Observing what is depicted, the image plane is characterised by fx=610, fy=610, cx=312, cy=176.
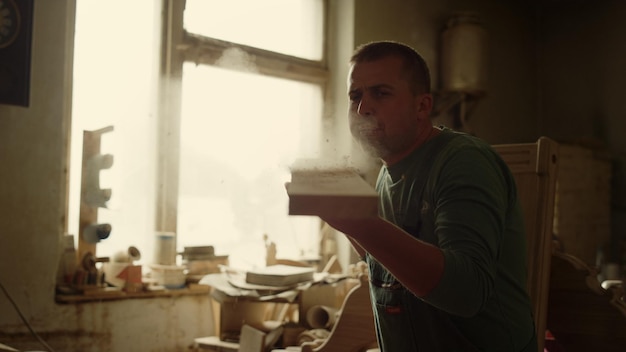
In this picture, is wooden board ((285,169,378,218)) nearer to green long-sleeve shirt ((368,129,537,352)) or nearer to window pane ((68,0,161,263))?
green long-sleeve shirt ((368,129,537,352))

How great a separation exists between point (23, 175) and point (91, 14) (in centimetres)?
93

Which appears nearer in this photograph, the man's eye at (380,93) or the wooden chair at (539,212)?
the man's eye at (380,93)

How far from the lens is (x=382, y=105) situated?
1.29 meters

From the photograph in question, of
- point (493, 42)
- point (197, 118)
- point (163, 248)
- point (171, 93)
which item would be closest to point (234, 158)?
point (197, 118)

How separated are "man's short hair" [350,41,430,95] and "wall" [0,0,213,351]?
183 cm

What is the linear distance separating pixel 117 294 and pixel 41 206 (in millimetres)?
533

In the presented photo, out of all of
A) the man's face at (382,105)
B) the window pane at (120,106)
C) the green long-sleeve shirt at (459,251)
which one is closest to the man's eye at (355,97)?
the man's face at (382,105)

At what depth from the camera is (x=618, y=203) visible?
5.09 m

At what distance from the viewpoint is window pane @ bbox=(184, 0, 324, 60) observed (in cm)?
342

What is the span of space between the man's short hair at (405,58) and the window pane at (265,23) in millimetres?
2227

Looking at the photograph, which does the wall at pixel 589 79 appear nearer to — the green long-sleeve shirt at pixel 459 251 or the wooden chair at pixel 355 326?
the wooden chair at pixel 355 326

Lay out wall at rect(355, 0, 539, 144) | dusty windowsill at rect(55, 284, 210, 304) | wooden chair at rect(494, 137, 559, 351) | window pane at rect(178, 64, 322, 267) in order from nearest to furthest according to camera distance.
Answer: wooden chair at rect(494, 137, 559, 351)
dusty windowsill at rect(55, 284, 210, 304)
window pane at rect(178, 64, 322, 267)
wall at rect(355, 0, 539, 144)

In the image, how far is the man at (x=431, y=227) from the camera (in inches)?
39.4

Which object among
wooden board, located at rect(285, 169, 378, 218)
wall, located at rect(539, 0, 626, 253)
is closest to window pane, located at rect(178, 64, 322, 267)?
wooden board, located at rect(285, 169, 378, 218)
